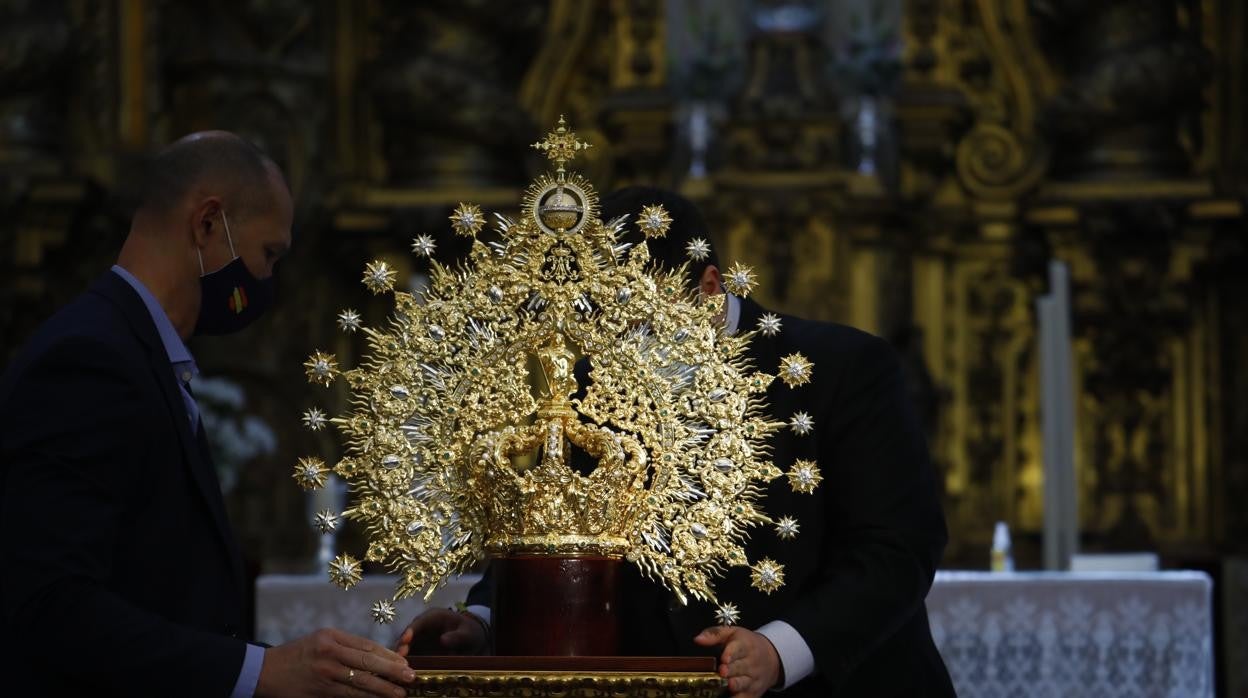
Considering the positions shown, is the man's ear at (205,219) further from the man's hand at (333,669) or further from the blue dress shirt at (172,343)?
the man's hand at (333,669)

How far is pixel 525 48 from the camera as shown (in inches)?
280

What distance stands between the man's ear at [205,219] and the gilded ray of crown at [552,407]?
23 cm

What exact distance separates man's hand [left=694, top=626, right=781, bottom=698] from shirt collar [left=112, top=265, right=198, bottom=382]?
2.49ft

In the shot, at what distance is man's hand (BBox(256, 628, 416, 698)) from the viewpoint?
242cm

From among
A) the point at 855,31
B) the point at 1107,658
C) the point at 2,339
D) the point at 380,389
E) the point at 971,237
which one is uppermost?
the point at 855,31

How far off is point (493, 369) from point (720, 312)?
0.33 meters

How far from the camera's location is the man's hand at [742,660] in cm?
249

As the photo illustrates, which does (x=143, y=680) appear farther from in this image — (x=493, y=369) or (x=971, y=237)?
(x=971, y=237)

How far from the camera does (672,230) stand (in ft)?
9.44

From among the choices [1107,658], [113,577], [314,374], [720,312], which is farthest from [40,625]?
[1107,658]

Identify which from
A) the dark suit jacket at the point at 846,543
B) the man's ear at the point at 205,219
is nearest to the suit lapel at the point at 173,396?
the man's ear at the point at 205,219

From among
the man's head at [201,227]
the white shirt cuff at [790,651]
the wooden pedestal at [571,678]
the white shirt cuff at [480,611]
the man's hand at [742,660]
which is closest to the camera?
the wooden pedestal at [571,678]

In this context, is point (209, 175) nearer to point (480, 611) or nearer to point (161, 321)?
point (161, 321)

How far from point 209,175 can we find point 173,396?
0.98 ft
